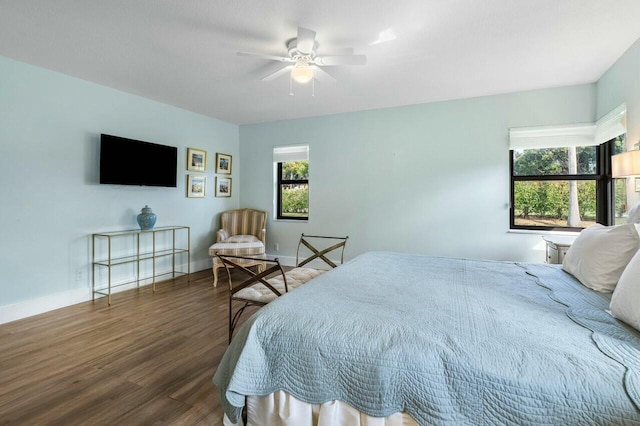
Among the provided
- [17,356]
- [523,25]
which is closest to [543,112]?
[523,25]

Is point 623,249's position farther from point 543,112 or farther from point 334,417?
point 543,112

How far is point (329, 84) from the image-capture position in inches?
142

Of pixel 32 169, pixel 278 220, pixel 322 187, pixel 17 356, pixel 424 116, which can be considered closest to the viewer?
pixel 17 356

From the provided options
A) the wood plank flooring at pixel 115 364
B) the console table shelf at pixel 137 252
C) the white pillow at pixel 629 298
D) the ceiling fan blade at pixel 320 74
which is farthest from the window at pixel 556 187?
the console table shelf at pixel 137 252

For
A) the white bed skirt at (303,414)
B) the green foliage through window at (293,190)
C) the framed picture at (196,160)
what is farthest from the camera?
the green foliage through window at (293,190)

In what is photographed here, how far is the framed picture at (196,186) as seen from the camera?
482 centimetres

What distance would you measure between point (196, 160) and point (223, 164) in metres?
0.57

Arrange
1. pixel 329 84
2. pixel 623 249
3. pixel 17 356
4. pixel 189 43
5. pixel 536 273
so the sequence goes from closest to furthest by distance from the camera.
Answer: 1. pixel 623 249
2. pixel 536 273
3. pixel 17 356
4. pixel 189 43
5. pixel 329 84

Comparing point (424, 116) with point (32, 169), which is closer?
point (32, 169)

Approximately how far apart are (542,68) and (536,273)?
89.0 inches

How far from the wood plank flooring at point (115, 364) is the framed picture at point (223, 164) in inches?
98.7

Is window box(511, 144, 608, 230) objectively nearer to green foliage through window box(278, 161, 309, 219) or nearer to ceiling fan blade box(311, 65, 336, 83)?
ceiling fan blade box(311, 65, 336, 83)

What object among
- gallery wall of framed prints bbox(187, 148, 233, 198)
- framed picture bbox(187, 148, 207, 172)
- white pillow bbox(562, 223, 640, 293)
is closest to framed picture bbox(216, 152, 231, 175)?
gallery wall of framed prints bbox(187, 148, 233, 198)

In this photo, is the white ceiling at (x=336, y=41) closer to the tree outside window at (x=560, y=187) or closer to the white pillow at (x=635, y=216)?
the tree outside window at (x=560, y=187)
